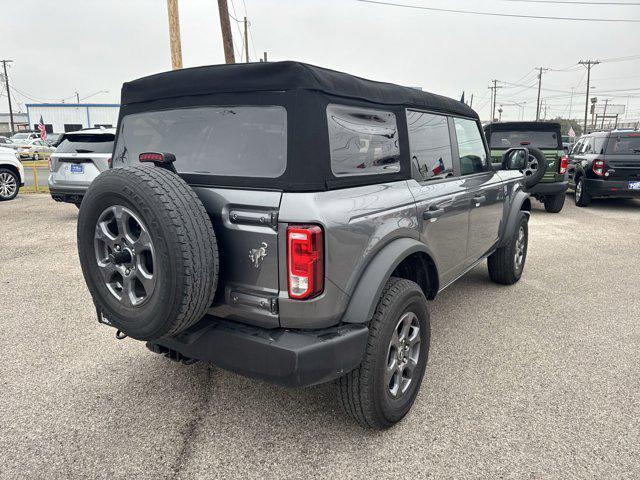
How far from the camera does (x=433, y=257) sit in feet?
9.71

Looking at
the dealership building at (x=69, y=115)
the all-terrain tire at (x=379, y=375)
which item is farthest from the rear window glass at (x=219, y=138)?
the dealership building at (x=69, y=115)

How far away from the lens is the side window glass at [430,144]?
9.89 ft

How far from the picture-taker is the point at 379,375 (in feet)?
7.74

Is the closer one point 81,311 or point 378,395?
point 378,395

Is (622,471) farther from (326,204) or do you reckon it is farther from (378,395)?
(326,204)

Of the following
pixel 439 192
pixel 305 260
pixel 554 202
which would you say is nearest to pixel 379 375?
pixel 305 260

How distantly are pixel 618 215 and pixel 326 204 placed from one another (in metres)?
10.1

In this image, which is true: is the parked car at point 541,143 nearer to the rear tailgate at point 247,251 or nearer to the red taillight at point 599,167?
the red taillight at point 599,167

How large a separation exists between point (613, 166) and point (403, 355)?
9388mm

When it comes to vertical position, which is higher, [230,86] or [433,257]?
[230,86]

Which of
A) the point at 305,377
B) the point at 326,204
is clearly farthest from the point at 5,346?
the point at 326,204

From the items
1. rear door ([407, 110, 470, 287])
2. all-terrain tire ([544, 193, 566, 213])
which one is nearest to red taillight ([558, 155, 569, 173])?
all-terrain tire ([544, 193, 566, 213])

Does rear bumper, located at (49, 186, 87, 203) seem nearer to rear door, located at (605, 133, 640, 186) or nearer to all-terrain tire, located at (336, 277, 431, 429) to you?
all-terrain tire, located at (336, 277, 431, 429)

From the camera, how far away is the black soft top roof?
7.15ft
